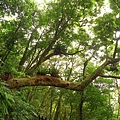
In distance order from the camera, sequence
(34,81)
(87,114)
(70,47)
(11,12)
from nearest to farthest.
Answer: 1. (34,81)
2. (11,12)
3. (70,47)
4. (87,114)

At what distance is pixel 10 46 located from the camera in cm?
1153

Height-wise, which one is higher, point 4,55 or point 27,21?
point 27,21

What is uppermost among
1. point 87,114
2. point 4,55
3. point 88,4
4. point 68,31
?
point 88,4

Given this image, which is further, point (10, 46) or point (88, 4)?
point (10, 46)

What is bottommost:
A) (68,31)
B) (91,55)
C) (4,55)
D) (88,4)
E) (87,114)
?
(87,114)

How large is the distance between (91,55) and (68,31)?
2.06 metres

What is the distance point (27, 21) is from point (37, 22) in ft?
4.52

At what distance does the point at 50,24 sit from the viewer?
1175 cm

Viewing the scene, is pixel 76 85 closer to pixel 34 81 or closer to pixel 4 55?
pixel 34 81

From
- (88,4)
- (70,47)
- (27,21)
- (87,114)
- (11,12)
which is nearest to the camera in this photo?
(11,12)

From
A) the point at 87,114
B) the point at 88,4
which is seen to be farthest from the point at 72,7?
the point at 87,114

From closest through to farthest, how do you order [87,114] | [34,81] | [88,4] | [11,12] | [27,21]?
1. [34,81]
2. [11,12]
3. [88,4]
4. [27,21]
5. [87,114]

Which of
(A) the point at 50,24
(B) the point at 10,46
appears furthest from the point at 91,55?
(B) the point at 10,46

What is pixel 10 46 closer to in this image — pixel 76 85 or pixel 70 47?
pixel 70 47
